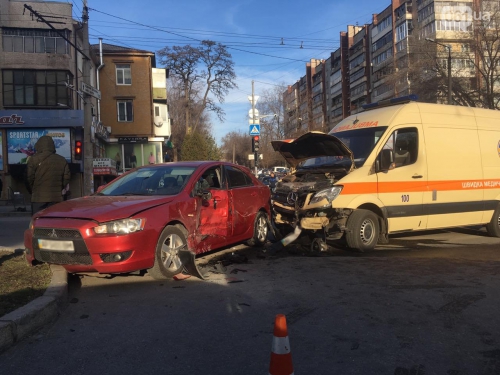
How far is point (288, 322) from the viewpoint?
14.1 ft

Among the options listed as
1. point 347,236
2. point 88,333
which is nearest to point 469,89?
point 347,236

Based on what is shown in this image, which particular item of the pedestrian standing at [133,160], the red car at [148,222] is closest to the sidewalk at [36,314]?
the red car at [148,222]

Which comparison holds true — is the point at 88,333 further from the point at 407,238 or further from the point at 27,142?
the point at 27,142

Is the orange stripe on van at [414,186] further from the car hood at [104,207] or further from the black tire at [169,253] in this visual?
the car hood at [104,207]

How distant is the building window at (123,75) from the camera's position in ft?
119

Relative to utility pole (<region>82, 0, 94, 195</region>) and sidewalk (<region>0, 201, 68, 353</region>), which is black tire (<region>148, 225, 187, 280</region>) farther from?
utility pole (<region>82, 0, 94, 195</region>)

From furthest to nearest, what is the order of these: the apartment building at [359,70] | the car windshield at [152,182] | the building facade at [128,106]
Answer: the apartment building at [359,70], the building facade at [128,106], the car windshield at [152,182]

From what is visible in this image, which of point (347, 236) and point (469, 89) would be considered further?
point (469, 89)

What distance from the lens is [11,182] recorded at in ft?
89.3

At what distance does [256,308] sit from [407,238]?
225 inches

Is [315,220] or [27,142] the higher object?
[27,142]

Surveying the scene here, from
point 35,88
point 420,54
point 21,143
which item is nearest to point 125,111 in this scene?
point 35,88

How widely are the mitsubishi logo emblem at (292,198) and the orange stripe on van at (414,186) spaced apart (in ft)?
3.31

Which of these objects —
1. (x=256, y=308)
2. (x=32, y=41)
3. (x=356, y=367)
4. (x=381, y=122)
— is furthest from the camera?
(x=32, y=41)
